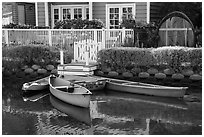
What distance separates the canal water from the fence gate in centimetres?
272

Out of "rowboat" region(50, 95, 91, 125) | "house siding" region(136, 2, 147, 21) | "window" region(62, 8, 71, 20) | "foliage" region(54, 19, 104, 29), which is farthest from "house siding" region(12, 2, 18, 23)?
"rowboat" region(50, 95, 91, 125)

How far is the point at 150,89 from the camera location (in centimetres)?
1057

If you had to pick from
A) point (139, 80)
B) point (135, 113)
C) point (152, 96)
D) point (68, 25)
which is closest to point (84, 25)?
point (68, 25)

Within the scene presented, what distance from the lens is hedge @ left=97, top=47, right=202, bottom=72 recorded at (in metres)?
11.9

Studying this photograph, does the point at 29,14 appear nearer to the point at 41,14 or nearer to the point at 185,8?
the point at 41,14

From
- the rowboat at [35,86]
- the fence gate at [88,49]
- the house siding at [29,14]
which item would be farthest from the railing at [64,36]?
the house siding at [29,14]

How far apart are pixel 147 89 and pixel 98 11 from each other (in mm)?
8274

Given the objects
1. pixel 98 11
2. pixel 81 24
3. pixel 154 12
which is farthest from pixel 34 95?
pixel 154 12

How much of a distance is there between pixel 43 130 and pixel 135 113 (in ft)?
8.20

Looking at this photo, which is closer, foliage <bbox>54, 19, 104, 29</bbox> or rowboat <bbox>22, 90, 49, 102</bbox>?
rowboat <bbox>22, 90, 49, 102</bbox>

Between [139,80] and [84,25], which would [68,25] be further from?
[139,80]

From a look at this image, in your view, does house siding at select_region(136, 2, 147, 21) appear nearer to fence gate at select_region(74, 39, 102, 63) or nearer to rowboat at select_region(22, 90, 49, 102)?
fence gate at select_region(74, 39, 102, 63)

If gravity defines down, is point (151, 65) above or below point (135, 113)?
above

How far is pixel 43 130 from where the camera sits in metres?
7.34
